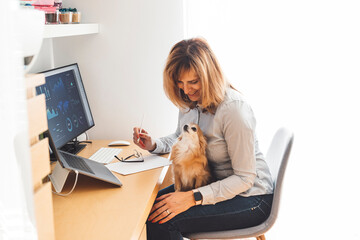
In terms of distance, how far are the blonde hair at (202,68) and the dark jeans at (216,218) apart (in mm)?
384

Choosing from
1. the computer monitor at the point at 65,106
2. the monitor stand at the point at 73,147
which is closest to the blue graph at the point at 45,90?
the computer monitor at the point at 65,106

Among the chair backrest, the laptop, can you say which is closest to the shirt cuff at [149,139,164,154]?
the laptop

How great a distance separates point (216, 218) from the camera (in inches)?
58.6

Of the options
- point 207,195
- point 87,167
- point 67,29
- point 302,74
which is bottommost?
point 207,195

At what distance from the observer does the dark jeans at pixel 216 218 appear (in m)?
1.49

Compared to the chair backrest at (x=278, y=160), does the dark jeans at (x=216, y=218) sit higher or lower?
lower

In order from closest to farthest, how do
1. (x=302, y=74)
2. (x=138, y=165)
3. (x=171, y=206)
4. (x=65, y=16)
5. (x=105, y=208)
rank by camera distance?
(x=105, y=208) < (x=171, y=206) < (x=138, y=165) < (x=65, y=16) < (x=302, y=74)

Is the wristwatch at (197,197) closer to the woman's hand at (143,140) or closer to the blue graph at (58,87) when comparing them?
the woman's hand at (143,140)

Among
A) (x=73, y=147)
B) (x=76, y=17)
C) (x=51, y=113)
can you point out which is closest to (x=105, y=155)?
(x=73, y=147)

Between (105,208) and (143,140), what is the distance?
58 cm

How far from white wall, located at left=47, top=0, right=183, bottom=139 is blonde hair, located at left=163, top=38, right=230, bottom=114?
0.64 m

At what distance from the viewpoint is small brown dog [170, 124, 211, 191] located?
1.53 meters

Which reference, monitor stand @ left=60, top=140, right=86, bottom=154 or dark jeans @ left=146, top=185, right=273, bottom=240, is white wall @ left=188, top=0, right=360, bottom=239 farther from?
monitor stand @ left=60, top=140, right=86, bottom=154

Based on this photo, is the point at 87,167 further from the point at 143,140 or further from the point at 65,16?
the point at 65,16
